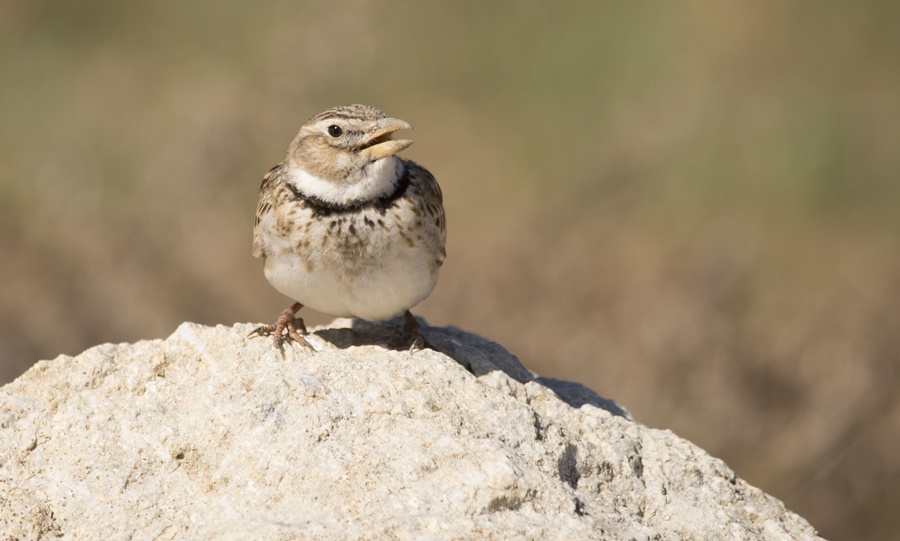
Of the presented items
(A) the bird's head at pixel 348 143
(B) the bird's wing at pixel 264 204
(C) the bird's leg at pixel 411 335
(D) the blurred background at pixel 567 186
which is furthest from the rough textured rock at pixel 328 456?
(D) the blurred background at pixel 567 186

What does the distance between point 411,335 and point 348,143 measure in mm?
943

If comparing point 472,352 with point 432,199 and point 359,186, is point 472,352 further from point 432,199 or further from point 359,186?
point 359,186

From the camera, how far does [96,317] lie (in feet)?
35.8

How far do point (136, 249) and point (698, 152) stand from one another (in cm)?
573

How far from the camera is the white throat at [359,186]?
540 cm

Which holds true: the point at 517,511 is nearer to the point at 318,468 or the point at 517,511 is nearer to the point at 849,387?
the point at 318,468

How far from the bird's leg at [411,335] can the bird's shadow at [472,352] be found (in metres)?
0.03

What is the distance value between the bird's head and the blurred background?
5342mm

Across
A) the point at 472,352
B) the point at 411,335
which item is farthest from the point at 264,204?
the point at 472,352

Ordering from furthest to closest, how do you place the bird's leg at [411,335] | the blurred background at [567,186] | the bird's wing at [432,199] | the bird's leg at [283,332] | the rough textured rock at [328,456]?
1. the blurred background at [567,186]
2. the bird's wing at [432,199]
3. the bird's leg at [411,335]
4. the bird's leg at [283,332]
5. the rough textured rock at [328,456]

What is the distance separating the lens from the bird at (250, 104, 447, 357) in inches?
208

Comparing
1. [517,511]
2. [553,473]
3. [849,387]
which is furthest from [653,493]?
[849,387]

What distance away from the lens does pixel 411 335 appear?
5.52 metres

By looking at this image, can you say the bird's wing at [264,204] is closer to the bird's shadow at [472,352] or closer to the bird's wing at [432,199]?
the bird's shadow at [472,352]
